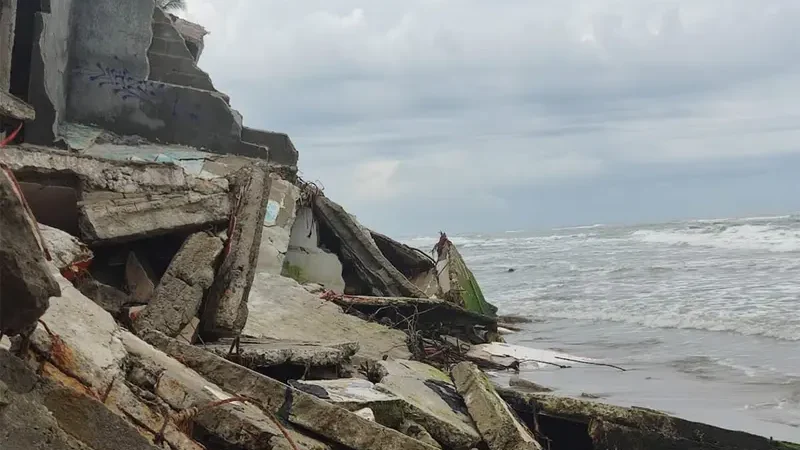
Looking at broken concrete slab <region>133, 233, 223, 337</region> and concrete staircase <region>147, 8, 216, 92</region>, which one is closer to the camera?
broken concrete slab <region>133, 233, 223, 337</region>

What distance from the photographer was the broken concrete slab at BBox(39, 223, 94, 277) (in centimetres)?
436

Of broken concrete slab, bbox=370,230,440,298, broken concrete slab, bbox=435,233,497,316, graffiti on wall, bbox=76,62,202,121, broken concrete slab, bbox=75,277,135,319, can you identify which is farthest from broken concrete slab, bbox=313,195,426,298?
broken concrete slab, bbox=75,277,135,319

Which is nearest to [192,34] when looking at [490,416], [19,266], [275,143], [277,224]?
[275,143]

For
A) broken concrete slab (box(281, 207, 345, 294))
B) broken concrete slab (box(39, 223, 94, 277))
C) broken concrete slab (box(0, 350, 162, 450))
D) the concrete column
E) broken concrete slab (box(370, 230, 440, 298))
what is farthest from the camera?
broken concrete slab (box(370, 230, 440, 298))

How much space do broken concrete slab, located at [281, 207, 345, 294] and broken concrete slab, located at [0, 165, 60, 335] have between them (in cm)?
659

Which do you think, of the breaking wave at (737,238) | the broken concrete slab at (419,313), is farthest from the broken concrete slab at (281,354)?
the breaking wave at (737,238)

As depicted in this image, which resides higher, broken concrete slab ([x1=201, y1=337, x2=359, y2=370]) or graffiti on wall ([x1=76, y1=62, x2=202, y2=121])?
graffiti on wall ([x1=76, y1=62, x2=202, y2=121])

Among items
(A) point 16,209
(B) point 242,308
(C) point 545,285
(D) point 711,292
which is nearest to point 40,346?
(A) point 16,209

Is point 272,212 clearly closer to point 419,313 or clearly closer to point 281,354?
point 419,313

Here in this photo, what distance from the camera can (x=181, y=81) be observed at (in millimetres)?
11555

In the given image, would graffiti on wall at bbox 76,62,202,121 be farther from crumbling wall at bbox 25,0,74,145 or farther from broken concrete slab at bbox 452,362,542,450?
broken concrete slab at bbox 452,362,542,450

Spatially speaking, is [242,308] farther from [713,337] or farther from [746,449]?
[713,337]

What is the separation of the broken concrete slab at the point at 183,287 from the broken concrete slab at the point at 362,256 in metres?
4.52

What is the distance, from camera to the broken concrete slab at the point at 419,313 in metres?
8.20
